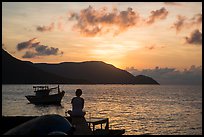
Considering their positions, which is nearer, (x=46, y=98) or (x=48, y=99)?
(x=48, y=99)

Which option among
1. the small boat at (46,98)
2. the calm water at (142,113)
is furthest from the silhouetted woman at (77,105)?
the small boat at (46,98)

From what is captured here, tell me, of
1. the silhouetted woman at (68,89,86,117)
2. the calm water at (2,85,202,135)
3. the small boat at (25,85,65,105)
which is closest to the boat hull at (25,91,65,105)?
the small boat at (25,85,65,105)

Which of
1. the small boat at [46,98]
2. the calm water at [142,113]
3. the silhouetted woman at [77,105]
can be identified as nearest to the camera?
the silhouetted woman at [77,105]

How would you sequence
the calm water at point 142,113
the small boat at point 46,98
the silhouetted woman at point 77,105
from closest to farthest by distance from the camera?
the silhouetted woman at point 77,105, the calm water at point 142,113, the small boat at point 46,98

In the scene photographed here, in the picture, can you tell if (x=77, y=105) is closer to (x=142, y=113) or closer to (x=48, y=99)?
(x=142, y=113)

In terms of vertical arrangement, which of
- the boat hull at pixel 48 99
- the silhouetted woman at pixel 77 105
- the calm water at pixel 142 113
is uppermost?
the silhouetted woman at pixel 77 105

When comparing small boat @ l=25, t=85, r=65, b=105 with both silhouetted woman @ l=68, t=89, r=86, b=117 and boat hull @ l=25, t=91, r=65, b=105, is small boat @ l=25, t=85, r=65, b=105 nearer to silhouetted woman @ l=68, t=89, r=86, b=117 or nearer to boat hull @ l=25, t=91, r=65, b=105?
boat hull @ l=25, t=91, r=65, b=105

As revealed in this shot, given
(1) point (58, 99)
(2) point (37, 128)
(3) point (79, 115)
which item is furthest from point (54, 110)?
(2) point (37, 128)

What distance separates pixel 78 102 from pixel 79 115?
1.21 feet

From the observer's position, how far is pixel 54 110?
66750 mm

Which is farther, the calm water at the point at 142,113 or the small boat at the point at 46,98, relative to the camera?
the small boat at the point at 46,98

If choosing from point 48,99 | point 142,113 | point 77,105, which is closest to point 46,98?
point 48,99

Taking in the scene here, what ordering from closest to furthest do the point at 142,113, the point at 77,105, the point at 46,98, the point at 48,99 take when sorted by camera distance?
the point at 77,105 → the point at 142,113 → the point at 48,99 → the point at 46,98

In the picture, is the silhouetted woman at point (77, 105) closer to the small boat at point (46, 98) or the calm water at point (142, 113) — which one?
the calm water at point (142, 113)
